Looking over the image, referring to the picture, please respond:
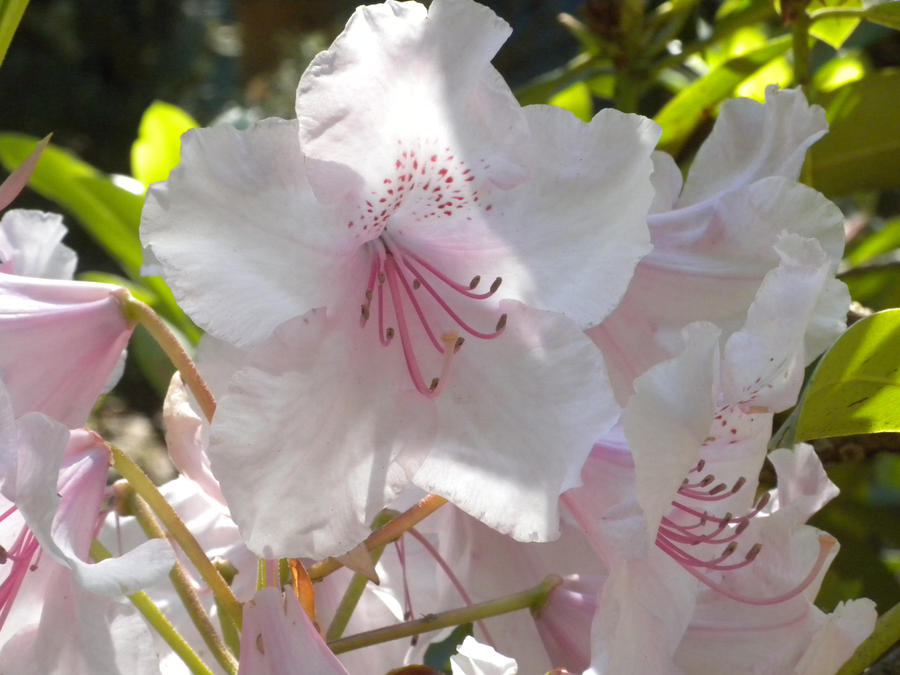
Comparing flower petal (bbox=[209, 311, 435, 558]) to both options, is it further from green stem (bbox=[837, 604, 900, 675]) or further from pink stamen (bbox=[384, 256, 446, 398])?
green stem (bbox=[837, 604, 900, 675])

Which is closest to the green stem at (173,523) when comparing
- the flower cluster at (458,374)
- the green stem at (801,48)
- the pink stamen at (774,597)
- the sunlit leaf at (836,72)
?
the flower cluster at (458,374)

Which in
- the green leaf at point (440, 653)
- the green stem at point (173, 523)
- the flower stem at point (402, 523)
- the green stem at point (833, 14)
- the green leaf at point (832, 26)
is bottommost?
the green leaf at point (440, 653)

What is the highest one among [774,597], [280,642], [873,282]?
[280,642]

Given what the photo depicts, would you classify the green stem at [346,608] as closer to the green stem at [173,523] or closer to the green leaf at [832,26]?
the green stem at [173,523]

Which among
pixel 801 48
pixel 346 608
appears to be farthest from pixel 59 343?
pixel 801 48

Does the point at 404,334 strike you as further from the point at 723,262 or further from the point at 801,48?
the point at 801,48

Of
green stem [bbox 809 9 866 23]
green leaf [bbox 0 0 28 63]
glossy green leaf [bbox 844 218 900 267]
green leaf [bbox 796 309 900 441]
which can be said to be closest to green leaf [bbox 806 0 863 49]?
green stem [bbox 809 9 866 23]

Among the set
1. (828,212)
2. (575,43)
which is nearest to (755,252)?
(828,212)
